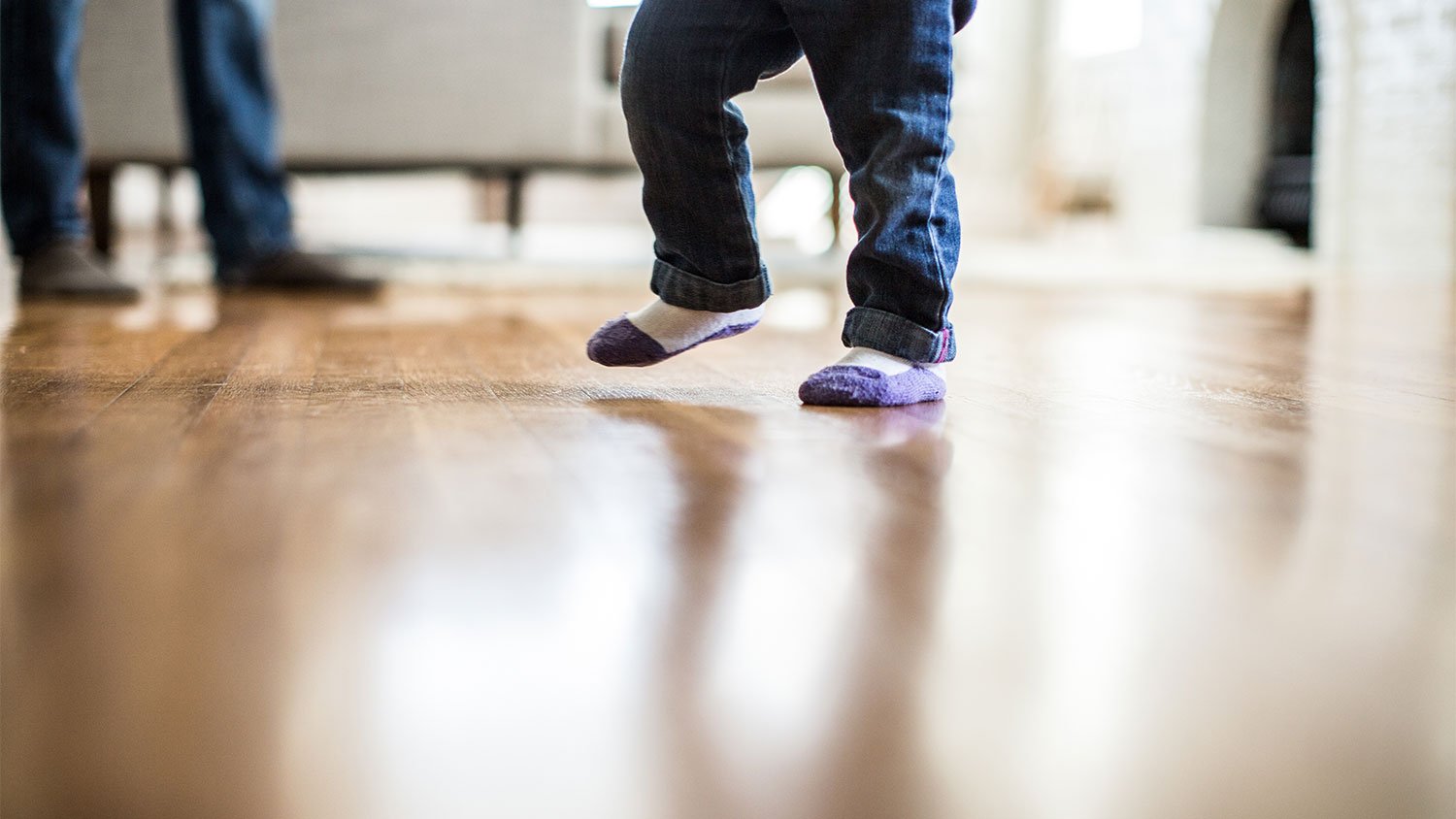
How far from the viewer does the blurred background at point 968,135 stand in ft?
7.19

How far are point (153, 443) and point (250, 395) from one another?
18cm

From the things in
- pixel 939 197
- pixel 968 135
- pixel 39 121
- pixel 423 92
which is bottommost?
pixel 939 197

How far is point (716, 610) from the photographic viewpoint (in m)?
0.39

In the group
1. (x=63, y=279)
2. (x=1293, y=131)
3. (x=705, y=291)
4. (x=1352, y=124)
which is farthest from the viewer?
(x=1293, y=131)

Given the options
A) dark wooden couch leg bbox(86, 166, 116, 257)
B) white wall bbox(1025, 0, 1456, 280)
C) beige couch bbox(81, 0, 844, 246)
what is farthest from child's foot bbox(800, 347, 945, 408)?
white wall bbox(1025, 0, 1456, 280)

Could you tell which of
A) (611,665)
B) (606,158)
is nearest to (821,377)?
(611,665)

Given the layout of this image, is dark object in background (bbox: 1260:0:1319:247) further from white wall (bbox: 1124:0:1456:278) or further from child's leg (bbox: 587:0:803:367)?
child's leg (bbox: 587:0:803:367)

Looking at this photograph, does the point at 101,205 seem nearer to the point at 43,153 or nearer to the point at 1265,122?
the point at 43,153

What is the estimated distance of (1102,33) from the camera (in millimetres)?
5281

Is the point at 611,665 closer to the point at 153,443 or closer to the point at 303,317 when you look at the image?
the point at 153,443

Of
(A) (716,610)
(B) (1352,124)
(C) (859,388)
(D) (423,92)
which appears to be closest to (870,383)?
(C) (859,388)

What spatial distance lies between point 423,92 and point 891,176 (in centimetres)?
156

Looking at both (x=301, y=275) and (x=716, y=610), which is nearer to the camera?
(x=716, y=610)

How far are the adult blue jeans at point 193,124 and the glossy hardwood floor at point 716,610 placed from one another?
0.89 metres
